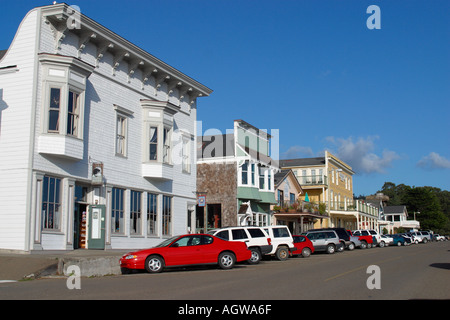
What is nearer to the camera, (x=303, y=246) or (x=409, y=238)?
(x=303, y=246)

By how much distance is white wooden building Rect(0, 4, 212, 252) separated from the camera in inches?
736

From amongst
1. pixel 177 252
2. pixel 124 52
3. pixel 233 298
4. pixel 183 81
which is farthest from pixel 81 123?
pixel 233 298

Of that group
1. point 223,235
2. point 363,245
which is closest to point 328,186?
point 363,245

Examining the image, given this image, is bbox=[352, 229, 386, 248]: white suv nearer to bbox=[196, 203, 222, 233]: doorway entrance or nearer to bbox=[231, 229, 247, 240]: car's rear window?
bbox=[196, 203, 222, 233]: doorway entrance

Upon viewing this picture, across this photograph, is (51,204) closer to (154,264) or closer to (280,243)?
(154,264)

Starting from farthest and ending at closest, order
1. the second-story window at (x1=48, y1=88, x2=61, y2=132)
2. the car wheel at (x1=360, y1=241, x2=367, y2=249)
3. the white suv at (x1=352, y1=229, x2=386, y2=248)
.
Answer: the white suv at (x1=352, y1=229, x2=386, y2=248)
the car wheel at (x1=360, y1=241, x2=367, y2=249)
the second-story window at (x1=48, y1=88, x2=61, y2=132)

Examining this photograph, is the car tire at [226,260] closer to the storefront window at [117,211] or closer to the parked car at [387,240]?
the storefront window at [117,211]

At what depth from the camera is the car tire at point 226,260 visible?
1877 cm

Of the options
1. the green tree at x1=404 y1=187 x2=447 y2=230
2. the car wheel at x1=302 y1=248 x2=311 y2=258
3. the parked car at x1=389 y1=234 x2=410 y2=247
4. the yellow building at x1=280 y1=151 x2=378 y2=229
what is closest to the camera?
the car wheel at x1=302 y1=248 x2=311 y2=258

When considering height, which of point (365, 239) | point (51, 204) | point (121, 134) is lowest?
point (365, 239)

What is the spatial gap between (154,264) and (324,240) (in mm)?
19524

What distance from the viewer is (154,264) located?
17.4 metres

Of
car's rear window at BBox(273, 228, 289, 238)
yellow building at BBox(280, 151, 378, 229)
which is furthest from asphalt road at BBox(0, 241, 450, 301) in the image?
yellow building at BBox(280, 151, 378, 229)
